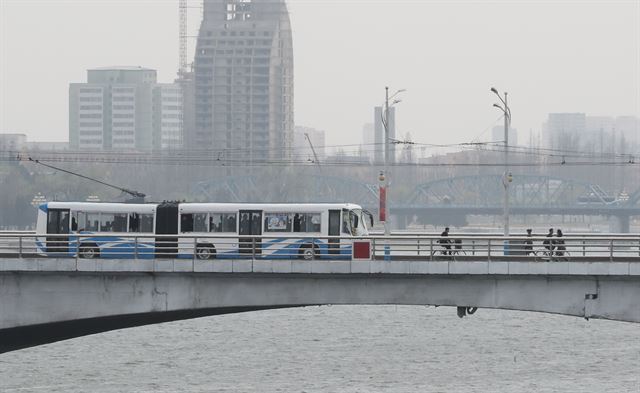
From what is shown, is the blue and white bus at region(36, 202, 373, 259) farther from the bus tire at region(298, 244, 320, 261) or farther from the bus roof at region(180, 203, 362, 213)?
the bus tire at region(298, 244, 320, 261)

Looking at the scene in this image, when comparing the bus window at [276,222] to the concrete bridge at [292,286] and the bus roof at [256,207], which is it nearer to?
the bus roof at [256,207]

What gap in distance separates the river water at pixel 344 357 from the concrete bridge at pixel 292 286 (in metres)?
22.3

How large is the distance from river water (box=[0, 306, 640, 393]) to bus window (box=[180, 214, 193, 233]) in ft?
42.3

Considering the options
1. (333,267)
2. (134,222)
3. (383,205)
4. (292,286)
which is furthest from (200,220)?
(383,205)

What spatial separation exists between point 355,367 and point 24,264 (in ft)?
117

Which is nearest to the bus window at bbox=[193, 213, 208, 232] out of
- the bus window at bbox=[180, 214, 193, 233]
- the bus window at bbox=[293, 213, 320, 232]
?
the bus window at bbox=[180, 214, 193, 233]

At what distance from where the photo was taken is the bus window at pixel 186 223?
2391 inches

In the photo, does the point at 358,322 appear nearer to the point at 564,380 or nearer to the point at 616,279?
the point at 564,380

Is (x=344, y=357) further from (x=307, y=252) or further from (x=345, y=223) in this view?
(x=307, y=252)

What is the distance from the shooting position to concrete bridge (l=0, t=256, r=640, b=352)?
156ft

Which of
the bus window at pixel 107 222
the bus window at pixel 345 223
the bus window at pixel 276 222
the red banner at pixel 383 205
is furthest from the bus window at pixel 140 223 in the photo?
the red banner at pixel 383 205

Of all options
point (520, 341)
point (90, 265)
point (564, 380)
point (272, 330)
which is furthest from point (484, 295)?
point (272, 330)

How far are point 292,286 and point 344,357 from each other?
37672mm

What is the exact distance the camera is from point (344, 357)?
85562 millimetres
